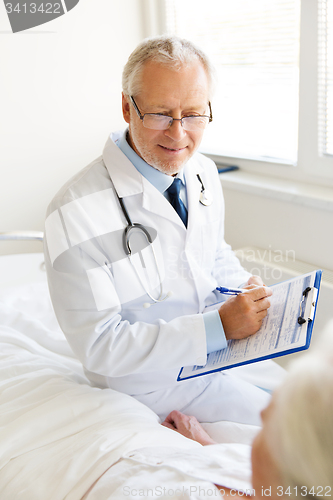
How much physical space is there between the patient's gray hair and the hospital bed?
2.78 ft

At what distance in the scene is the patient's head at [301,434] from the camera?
0.44 metres

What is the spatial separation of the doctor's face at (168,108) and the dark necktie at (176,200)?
0.20 feet

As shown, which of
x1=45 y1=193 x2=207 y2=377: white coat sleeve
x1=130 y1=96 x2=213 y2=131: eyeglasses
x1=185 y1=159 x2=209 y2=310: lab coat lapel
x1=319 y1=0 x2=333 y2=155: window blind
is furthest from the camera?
x1=319 y1=0 x2=333 y2=155: window blind

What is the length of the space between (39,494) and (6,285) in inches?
Answer: 51.2

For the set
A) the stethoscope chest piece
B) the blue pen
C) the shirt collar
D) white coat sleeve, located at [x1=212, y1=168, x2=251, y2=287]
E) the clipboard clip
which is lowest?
white coat sleeve, located at [x1=212, y1=168, x2=251, y2=287]

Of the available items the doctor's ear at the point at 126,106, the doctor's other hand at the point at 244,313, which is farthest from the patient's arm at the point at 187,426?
the doctor's ear at the point at 126,106

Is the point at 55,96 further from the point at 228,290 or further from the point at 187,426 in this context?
the point at 187,426

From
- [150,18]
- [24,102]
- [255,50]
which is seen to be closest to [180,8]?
[150,18]

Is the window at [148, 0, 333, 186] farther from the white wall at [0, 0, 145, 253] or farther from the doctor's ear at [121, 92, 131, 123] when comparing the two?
the doctor's ear at [121, 92, 131, 123]

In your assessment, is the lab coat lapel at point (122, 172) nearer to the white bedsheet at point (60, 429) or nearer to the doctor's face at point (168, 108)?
the doctor's face at point (168, 108)

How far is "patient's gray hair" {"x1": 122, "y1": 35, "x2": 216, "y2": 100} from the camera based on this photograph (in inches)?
50.5

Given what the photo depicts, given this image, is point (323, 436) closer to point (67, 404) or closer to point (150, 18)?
point (67, 404)

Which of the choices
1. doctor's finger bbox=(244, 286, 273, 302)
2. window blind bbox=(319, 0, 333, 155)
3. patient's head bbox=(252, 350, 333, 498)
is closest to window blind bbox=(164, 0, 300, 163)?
window blind bbox=(319, 0, 333, 155)

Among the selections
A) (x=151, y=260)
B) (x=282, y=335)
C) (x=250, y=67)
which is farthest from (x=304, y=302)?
(x=250, y=67)
